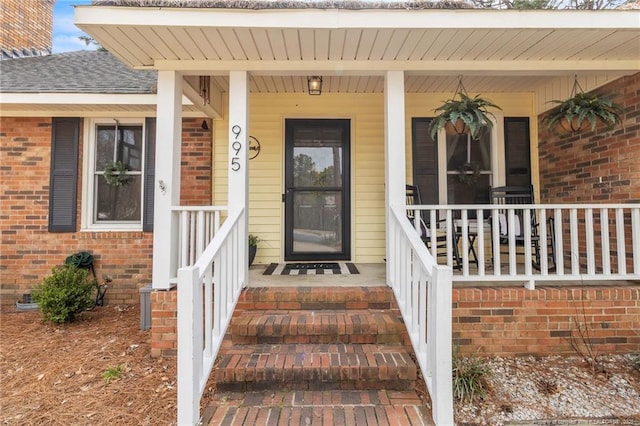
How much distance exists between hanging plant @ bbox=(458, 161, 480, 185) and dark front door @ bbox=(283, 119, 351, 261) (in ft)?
4.91

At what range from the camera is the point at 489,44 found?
9.56 ft

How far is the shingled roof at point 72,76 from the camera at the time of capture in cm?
408

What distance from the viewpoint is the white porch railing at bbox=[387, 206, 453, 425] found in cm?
198

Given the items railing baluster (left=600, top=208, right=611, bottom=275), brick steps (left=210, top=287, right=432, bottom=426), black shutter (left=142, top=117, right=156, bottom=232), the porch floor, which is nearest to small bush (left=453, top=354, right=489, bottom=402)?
brick steps (left=210, top=287, right=432, bottom=426)

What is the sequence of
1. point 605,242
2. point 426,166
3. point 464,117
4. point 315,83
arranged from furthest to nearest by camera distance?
point 426,166, point 315,83, point 464,117, point 605,242

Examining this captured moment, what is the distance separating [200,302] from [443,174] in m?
3.56

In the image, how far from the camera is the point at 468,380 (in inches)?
92.0

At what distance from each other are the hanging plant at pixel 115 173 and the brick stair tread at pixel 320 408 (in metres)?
3.36

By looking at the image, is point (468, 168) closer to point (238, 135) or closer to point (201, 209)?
point (238, 135)

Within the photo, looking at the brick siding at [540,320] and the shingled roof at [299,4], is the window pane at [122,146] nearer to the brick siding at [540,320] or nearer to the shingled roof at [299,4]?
the shingled roof at [299,4]

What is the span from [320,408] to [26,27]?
7445 mm

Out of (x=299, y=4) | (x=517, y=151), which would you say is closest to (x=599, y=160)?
(x=517, y=151)

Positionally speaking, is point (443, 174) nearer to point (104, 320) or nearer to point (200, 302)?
point (200, 302)

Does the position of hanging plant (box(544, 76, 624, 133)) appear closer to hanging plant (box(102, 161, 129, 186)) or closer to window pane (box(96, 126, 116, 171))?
hanging plant (box(102, 161, 129, 186))
